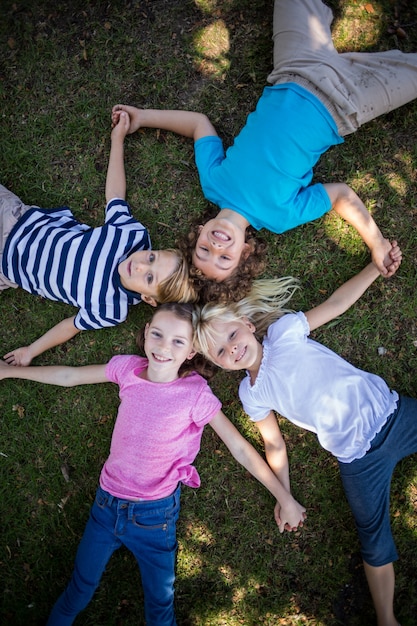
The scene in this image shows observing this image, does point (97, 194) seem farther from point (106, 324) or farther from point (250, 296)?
point (250, 296)

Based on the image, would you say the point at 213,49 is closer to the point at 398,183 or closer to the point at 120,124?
the point at 120,124

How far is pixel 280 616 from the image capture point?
12.1 ft

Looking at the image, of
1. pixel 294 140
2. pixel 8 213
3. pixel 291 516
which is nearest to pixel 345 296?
pixel 294 140

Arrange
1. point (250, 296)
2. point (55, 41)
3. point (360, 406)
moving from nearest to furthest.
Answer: point (360, 406) < point (250, 296) < point (55, 41)

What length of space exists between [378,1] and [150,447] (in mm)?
3678

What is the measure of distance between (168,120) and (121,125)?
0.36 metres

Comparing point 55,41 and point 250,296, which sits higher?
point 55,41

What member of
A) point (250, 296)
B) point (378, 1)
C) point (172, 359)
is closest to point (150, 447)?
point (172, 359)

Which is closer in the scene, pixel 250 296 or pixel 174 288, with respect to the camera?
pixel 174 288

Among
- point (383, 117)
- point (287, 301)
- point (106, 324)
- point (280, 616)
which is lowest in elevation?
point (280, 616)

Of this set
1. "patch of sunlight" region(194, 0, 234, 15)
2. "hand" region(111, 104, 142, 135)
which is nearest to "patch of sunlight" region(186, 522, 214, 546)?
"hand" region(111, 104, 142, 135)

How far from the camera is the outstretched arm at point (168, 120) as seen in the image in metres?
3.62

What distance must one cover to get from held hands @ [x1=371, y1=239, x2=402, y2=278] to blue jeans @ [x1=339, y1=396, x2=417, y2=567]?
0.91m

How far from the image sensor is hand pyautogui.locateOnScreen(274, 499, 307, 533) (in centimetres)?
356
